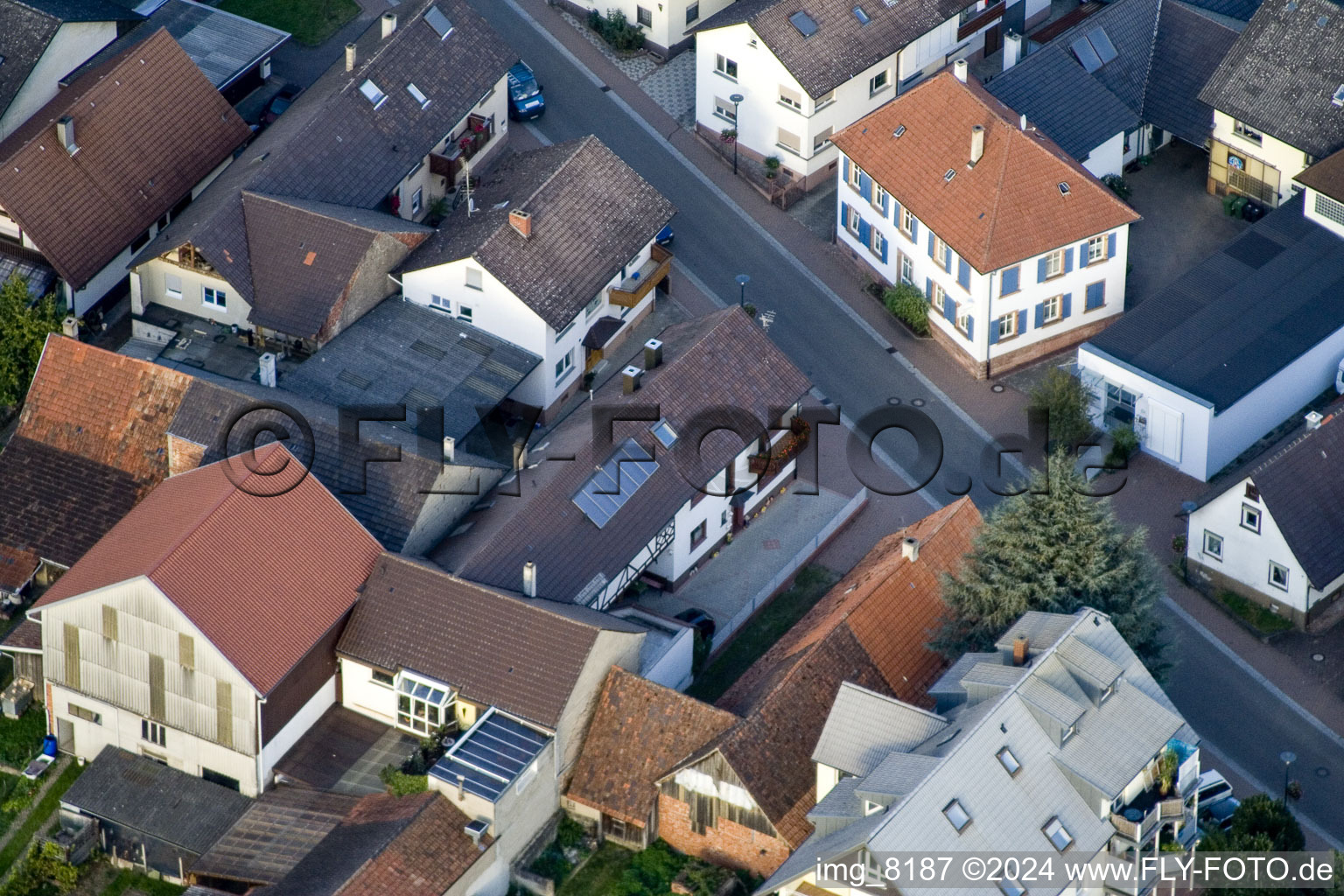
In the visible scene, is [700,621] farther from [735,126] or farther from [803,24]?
[803,24]

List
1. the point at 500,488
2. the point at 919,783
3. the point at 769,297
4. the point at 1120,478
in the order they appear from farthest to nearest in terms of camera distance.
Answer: the point at 769,297 → the point at 1120,478 → the point at 500,488 → the point at 919,783

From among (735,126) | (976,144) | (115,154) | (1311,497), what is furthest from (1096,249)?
(115,154)

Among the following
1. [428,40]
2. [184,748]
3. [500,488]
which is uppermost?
[428,40]

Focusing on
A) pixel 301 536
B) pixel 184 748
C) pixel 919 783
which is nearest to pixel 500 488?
pixel 301 536

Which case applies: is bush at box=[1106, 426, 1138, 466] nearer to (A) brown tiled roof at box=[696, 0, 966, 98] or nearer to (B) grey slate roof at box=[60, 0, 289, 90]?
(A) brown tiled roof at box=[696, 0, 966, 98]

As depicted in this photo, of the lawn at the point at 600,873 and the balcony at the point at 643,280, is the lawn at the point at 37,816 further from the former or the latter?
the balcony at the point at 643,280

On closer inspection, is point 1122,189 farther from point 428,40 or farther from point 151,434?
point 151,434
